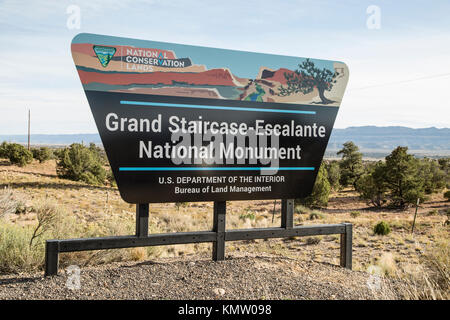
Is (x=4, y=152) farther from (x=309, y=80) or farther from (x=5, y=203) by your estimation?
(x=309, y=80)

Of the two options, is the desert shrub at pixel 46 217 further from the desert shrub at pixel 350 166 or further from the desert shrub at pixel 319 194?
the desert shrub at pixel 350 166

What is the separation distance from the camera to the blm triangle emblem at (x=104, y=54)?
551 centimetres

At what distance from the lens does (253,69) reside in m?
6.48

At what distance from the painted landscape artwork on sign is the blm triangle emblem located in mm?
13

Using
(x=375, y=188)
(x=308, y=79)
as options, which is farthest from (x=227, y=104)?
(x=375, y=188)

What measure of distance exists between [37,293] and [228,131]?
134 inches

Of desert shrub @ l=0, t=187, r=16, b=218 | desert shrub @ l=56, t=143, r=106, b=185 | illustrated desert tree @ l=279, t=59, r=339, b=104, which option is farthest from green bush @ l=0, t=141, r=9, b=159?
illustrated desert tree @ l=279, t=59, r=339, b=104

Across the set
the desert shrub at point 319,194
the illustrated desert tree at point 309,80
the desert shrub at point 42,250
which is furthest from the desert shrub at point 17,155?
the illustrated desert tree at point 309,80

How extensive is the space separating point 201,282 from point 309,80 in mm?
3835

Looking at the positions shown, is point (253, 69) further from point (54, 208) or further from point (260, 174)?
point (54, 208)

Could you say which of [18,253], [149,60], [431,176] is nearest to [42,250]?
[18,253]

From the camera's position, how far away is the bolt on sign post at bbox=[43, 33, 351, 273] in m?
5.61

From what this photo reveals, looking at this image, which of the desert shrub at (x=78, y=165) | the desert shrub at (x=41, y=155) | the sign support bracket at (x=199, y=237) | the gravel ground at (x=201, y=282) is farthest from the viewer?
the desert shrub at (x=41, y=155)

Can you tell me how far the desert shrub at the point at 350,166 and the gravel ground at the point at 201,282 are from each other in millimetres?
49892
